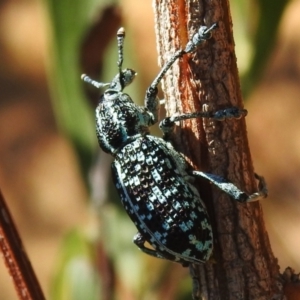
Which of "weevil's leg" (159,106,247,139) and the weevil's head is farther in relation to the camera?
the weevil's head

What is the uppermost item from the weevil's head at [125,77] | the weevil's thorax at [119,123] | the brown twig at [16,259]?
the weevil's head at [125,77]

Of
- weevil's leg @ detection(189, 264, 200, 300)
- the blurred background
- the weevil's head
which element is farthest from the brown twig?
the blurred background

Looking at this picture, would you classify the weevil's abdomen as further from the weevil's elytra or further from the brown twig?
the brown twig


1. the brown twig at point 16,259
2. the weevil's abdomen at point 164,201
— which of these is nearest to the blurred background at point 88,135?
the weevil's abdomen at point 164,201

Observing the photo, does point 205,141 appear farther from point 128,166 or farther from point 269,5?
point 269,5

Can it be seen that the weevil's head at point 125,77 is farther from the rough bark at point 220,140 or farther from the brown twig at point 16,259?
the brown twig at point 16,259

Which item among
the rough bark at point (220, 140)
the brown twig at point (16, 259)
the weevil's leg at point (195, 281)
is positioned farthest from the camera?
the weevil's leg at point (195, 281)

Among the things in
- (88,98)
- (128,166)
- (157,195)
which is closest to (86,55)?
(88,98)
